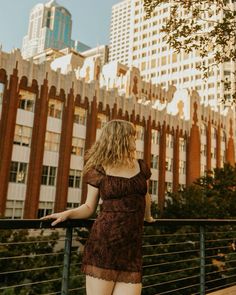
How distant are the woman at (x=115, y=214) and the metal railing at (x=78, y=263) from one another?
49 centimetres

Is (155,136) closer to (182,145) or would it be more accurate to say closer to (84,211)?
(182,145)

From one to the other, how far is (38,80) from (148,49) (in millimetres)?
90206

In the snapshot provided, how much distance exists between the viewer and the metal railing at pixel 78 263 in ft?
10.1

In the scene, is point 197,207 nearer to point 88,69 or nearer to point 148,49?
point 88,69

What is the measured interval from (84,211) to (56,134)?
28.0m

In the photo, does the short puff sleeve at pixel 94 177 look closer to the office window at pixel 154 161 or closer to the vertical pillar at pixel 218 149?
the office window at pixel 154 161

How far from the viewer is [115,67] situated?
6153 centimetres

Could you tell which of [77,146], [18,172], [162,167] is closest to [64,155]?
[77,146]

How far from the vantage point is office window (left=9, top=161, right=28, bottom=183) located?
86.3ft

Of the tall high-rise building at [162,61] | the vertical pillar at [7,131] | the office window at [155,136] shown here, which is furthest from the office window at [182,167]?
the tall high-rise building at [162,61]

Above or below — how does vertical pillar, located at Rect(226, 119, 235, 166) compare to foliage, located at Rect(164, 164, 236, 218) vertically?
above

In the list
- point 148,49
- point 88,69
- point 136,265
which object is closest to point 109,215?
point 136,265

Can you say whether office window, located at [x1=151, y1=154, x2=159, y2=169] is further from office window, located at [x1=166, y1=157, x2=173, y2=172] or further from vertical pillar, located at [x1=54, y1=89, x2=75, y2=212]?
vertical pillar, located at [x1=54, y1=89, x2=75, y2=212]

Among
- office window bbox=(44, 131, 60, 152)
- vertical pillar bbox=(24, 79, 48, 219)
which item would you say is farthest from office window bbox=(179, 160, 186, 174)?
vertical pillar bbox=(24, 79, 48, 219)
